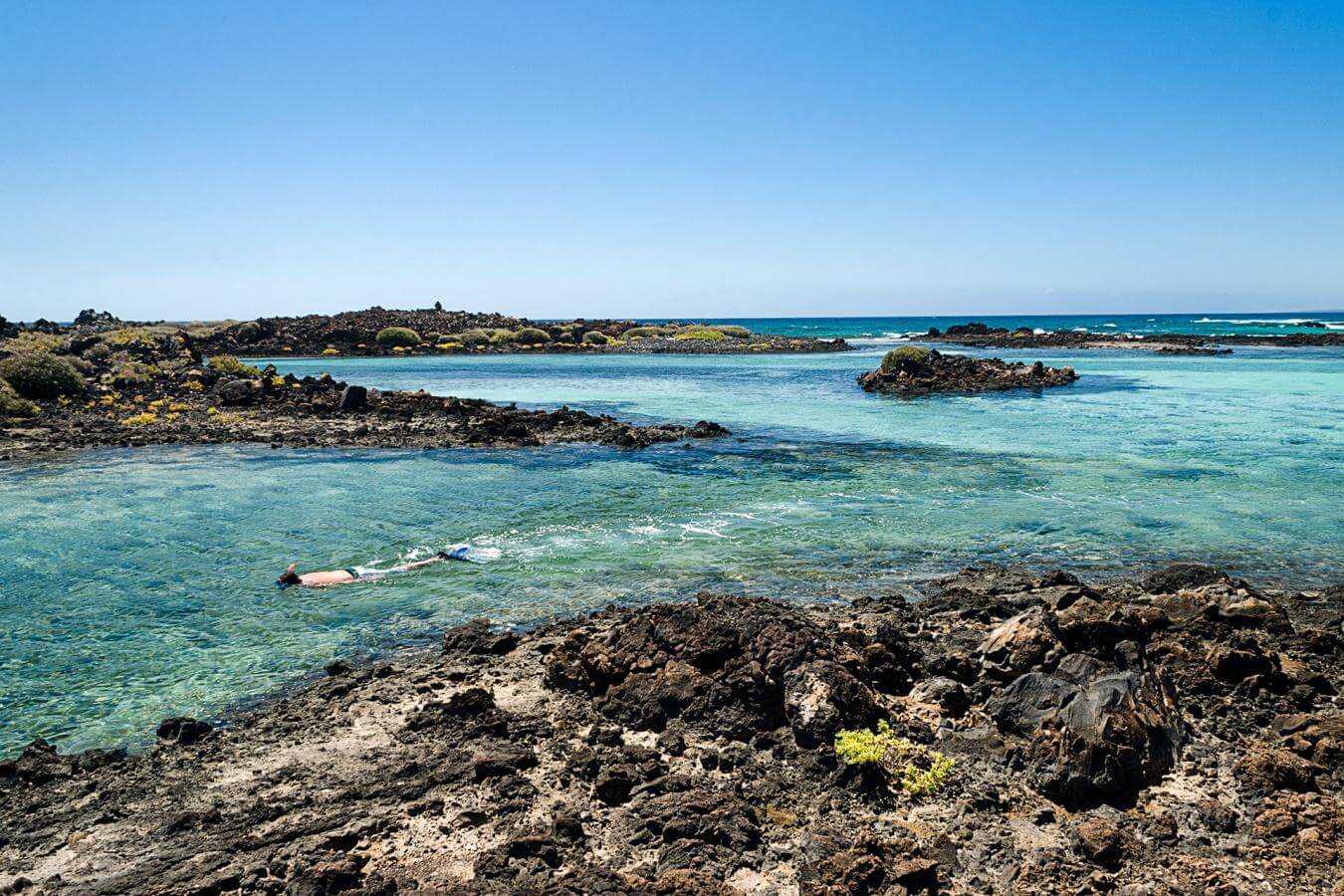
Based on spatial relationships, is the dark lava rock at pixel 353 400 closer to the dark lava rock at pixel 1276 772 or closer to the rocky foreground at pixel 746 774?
the rocky foreground at pixel 746 774

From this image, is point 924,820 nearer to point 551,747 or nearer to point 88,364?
point 551,747

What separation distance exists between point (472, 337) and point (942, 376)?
5401 cm

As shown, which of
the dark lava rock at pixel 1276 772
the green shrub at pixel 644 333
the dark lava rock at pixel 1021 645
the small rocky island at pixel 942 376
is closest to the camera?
the dark lava rock at pixel 1276 772

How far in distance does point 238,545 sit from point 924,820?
1359 centimetres

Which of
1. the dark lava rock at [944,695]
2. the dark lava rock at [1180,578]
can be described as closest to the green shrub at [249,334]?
the dark lava rock at [1180,578]

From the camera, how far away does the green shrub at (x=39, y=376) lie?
107 feet

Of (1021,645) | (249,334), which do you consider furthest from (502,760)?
(249,334)

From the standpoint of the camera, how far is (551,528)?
1593cm

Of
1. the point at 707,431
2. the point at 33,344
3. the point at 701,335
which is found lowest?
the point at 707,431

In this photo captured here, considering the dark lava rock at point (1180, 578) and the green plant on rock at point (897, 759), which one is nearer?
the green plant on rock at point (897, 759)

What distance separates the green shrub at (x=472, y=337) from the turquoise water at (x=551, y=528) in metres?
59.5

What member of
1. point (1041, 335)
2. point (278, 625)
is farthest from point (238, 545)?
point (1041, 335)

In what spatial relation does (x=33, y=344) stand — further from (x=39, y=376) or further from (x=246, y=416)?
(x=246, y=416)

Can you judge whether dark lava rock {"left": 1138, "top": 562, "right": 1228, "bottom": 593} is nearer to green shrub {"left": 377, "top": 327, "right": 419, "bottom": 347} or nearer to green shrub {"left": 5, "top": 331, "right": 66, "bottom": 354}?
green shrub {"left": 5, "top": 331, "right": 66, "bottom": 354}
